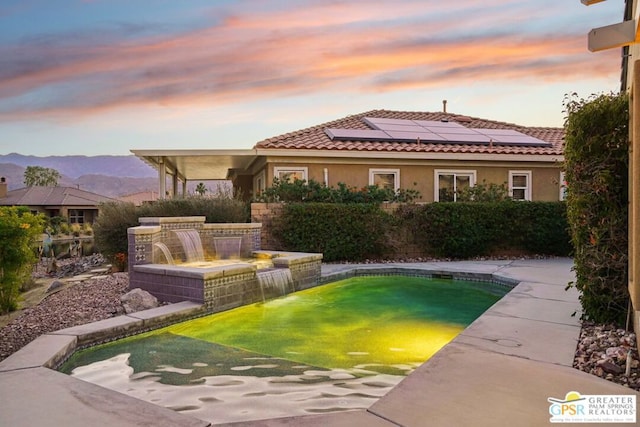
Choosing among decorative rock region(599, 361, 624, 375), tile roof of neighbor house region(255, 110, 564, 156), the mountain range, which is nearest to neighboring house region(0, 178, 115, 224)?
tile roof of neighbor house region(255, 110, 564, 156)

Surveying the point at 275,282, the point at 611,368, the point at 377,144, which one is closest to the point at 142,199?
the point at 377,144

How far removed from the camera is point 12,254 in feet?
23.5

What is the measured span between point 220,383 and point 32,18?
12059 millimetres

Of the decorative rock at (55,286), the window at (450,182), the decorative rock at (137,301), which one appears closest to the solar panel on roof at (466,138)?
the window at (450,182)

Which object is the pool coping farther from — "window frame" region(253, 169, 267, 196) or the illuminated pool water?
"window frame" region(253, 169, 267, 196)

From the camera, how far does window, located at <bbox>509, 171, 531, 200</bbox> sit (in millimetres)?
16906

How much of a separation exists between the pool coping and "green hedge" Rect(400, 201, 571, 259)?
6699 millimetres

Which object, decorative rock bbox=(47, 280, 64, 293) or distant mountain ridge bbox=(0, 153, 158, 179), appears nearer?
decorative rock bbox=(47, 280, 64, 293)

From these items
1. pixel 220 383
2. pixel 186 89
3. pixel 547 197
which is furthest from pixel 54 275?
pixel 547 197

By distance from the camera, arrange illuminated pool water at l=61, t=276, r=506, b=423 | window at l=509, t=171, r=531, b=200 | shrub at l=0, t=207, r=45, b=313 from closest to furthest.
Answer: illuminated pool water at l=61, t=276, r=506, b=423 < shrub at l=0, t=207, r=45, b=313 < window at l=509, t=171, r=531, b=200

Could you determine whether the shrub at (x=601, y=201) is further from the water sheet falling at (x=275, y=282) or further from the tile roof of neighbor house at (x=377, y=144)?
the tile roof of neighbor house at (x=377, y=144)

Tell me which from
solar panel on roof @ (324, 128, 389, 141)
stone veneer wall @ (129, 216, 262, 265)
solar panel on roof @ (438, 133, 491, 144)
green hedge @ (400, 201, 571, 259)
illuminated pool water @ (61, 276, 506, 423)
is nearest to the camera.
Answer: illuminated pool water @ (61, 276, 506, 423)

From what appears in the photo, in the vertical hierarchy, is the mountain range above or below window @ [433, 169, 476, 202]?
above

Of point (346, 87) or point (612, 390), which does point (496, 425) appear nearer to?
point (612, 390)
